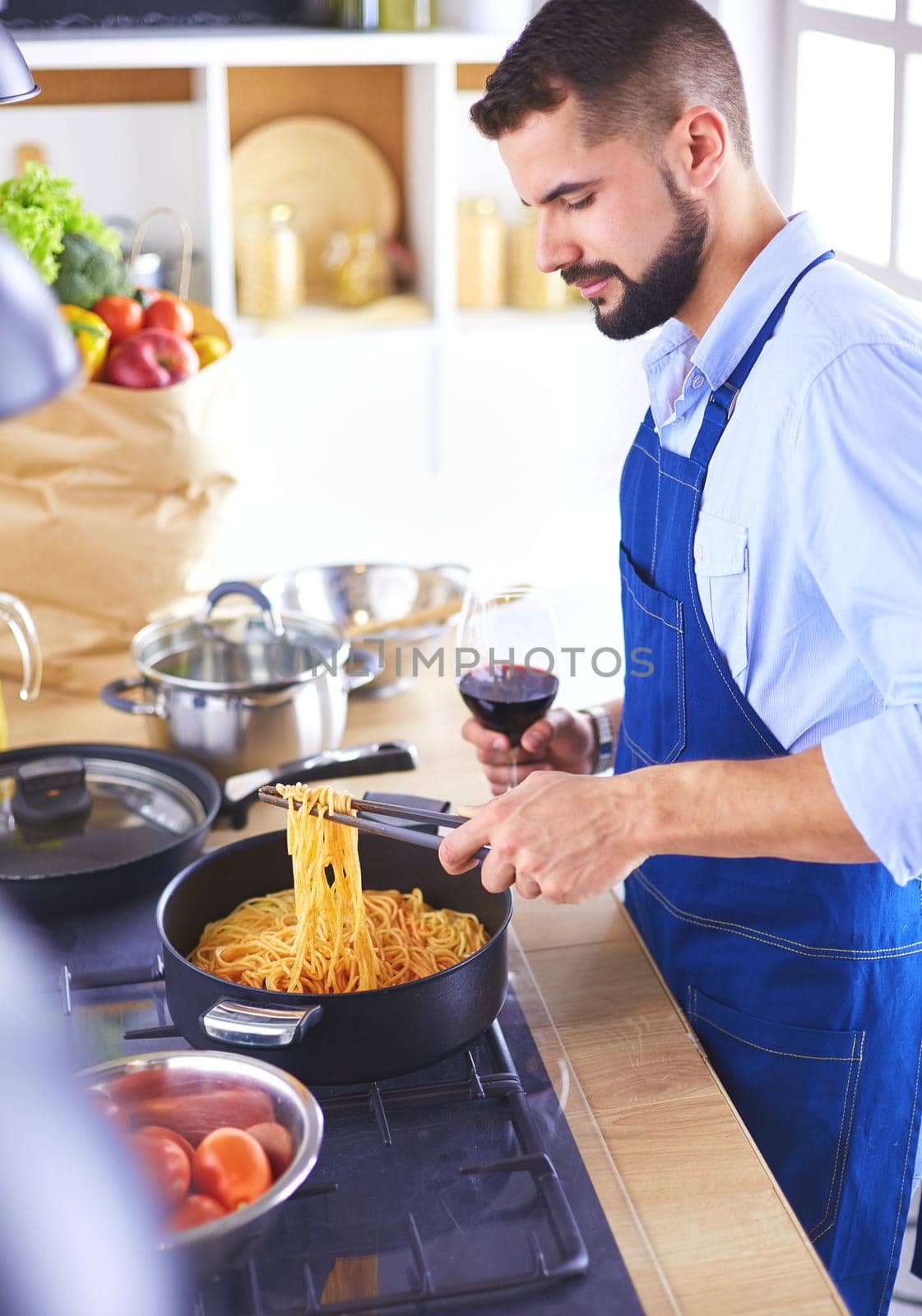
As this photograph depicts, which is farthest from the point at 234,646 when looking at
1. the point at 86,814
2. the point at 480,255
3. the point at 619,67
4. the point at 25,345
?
the point at 480,255

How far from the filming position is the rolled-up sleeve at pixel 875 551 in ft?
3.37

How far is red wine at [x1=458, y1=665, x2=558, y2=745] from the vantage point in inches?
54.9

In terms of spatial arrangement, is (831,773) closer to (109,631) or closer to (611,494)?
(109,631)

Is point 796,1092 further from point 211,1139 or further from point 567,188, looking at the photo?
point 567,188

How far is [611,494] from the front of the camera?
3.53 metres

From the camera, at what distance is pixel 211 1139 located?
0.87 metres

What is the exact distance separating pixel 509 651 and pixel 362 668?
13.3 inches

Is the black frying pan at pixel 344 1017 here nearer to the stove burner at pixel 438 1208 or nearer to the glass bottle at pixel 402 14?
the stove burner at pixel 438 1208

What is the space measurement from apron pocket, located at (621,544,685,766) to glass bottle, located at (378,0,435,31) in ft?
6.43

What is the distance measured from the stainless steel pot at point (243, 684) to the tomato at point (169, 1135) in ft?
2.12

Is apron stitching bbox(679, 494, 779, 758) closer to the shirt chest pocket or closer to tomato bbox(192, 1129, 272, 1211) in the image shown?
the shirt chest pocket

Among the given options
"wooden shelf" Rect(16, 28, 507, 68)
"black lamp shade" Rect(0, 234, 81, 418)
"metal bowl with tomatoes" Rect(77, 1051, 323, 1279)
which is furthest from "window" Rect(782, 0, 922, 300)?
"black lamp shade" Rect(0, 234, 81, 418)

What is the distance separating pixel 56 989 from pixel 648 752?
1.94 feet

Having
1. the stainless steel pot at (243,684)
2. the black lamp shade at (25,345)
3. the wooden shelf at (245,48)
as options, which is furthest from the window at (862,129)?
the black lamp shade at (25,345)
